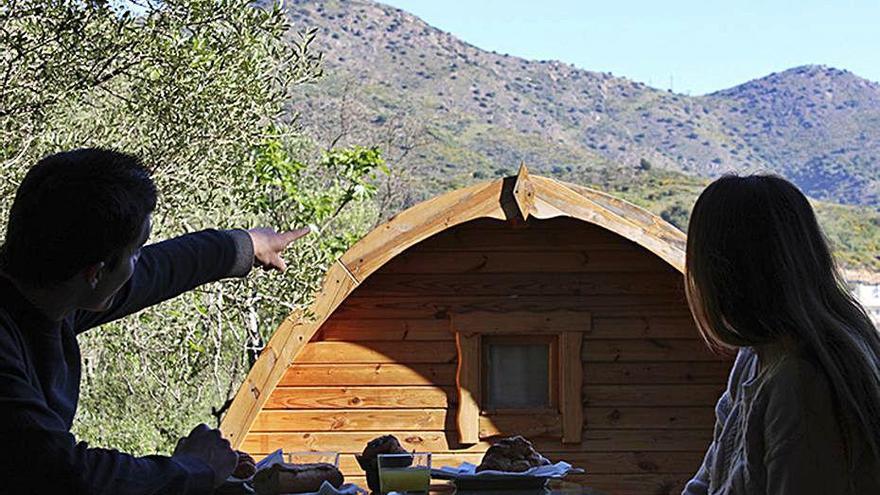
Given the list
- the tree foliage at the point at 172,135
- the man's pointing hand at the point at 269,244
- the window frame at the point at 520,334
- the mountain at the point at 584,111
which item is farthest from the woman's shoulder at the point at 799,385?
the mountain at the point at 584,111

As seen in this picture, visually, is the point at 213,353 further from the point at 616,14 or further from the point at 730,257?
the point at 616,14

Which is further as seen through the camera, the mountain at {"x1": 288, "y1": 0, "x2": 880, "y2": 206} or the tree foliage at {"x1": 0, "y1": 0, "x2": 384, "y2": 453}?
the mountain at {"x1": 288, "y1": 0, "x2": 880, "y2": 206}

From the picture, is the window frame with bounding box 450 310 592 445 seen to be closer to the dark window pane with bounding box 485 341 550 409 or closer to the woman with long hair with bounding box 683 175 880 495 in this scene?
the dark window pane with bounding box 485 341 550 409

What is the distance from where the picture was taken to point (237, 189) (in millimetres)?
8539

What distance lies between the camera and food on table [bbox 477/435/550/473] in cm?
302

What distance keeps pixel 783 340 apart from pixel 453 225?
4.81 metres

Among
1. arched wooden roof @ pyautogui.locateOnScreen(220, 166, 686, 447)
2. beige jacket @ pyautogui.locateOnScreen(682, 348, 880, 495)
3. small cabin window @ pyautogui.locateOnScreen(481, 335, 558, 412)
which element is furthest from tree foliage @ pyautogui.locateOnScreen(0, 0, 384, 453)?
beige jacket @ pyautogui.locateOnScreen(682, 348, 880, 495)

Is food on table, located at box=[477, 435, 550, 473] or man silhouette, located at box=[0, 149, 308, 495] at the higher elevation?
man silhouette, located at box=[0, 149, 308, 495]

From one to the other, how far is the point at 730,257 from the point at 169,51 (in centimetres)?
433

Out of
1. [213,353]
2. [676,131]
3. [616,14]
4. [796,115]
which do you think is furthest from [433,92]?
[213,353]

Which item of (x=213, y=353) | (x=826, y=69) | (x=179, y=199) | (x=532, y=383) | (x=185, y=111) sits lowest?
(x=213, y=353)

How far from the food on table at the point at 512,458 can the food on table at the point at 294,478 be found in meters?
0.38

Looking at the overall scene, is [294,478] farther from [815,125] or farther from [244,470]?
[815,125]

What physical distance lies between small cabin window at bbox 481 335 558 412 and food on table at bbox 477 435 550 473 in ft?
15.3
